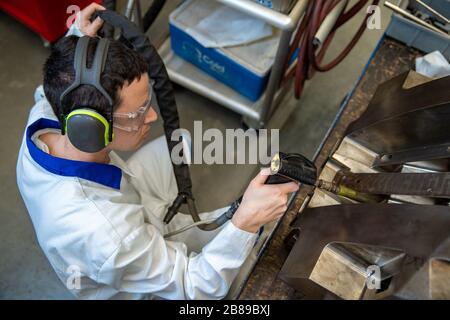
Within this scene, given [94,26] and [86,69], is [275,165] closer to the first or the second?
[86,69]

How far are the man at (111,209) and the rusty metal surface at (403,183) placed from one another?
0.48 ft

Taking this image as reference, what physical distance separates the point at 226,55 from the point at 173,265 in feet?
3.21

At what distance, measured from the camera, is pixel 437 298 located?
557 millimetres

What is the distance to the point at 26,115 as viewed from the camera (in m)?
1.92

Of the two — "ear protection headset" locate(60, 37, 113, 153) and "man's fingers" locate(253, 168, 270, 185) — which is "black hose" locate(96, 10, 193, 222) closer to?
"ear protection headset" locate(60, 37, 113, 153)

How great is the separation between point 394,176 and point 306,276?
0.28m

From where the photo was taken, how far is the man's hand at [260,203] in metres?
0.89

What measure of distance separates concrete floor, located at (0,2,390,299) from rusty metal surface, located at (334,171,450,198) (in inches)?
38.7

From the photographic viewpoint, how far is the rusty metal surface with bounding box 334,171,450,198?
736 mm

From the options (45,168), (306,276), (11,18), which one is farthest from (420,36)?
(11,18)

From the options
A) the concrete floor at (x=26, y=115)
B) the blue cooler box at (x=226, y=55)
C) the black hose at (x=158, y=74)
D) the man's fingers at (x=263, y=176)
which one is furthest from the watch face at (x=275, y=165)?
the concrete floor at (x=26, y=115)

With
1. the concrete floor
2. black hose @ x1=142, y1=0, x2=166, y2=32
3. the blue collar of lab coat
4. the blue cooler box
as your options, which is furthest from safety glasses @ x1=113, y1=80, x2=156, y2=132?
black hose @ x1=142, y1=0, x2=166, y2=32

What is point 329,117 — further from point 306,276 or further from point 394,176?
point 306,276

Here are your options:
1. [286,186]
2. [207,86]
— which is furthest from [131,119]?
[207,86]
